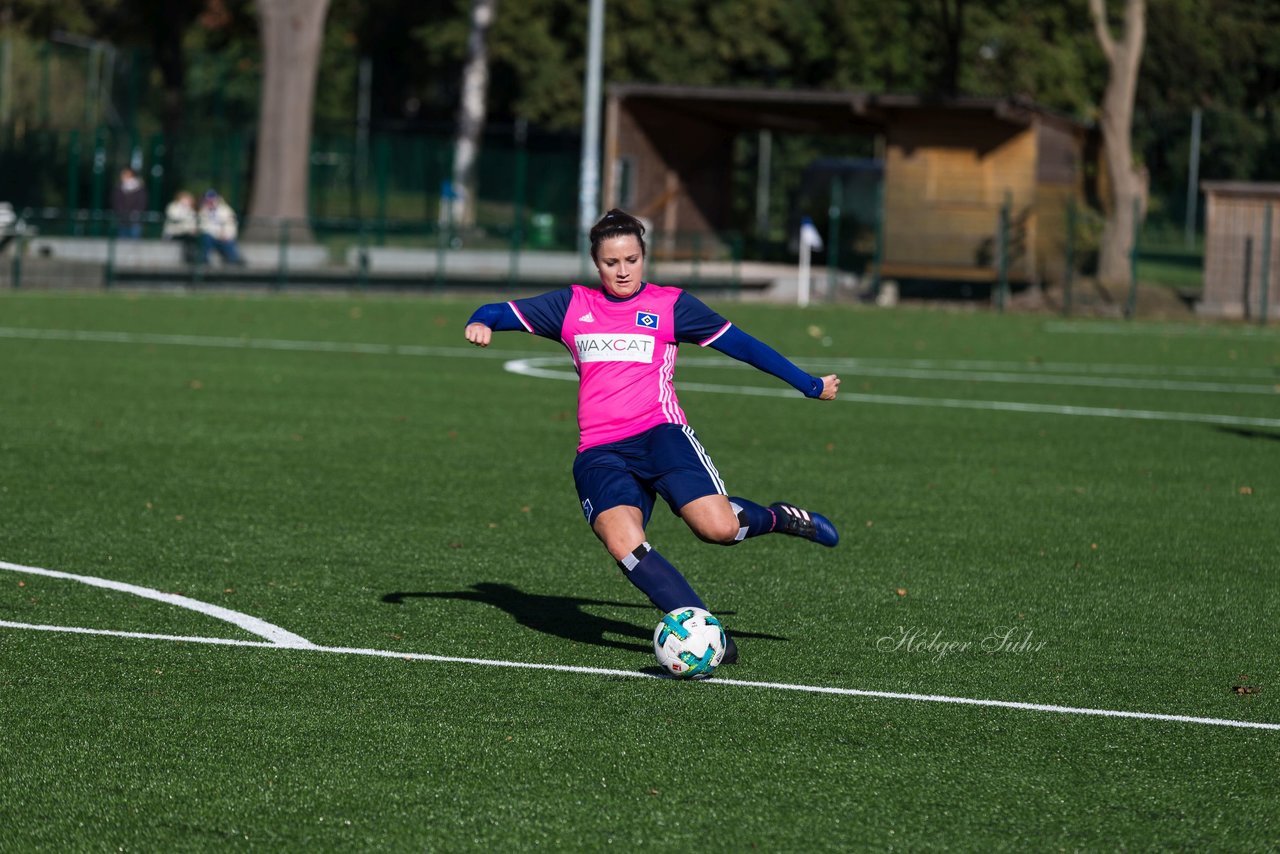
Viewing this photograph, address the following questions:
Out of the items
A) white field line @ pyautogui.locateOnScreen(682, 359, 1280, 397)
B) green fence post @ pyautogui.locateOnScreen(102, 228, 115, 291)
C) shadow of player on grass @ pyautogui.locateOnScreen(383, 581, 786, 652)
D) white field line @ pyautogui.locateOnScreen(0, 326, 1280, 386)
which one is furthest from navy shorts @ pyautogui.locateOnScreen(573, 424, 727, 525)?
green fence post @ pyautogui.locateOnScreen(102, 228, 115, 291)

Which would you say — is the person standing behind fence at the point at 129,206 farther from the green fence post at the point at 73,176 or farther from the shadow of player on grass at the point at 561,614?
the shadow of player on grass at the point at 561,614

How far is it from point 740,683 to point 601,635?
1024mm

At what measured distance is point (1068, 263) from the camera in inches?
1455

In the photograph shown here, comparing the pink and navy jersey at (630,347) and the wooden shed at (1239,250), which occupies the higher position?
the wooden shed at (1239,250)

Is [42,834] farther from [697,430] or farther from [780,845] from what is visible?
[697,430]

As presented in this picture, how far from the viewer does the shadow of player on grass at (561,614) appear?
7797 millimetres

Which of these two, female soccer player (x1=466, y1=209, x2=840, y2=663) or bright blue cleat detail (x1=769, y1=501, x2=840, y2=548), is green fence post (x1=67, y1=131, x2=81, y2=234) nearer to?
female soccer player (x1=466, y1=209, x2=840, y2=663)

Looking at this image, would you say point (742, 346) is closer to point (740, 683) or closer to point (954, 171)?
point (740, 683)

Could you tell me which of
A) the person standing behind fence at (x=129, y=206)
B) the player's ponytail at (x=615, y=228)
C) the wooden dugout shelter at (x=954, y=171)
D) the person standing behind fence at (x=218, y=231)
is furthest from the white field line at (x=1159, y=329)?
the player's ponytail at (x=615, y=228)

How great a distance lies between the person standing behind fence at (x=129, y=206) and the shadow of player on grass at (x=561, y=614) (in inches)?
1205

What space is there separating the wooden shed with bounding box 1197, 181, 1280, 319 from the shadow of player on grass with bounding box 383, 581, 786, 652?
99.0ft

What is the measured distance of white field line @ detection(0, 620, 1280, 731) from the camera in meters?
6.59

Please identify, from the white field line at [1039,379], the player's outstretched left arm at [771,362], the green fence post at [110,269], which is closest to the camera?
the player's outstretched left arm at [771,362]

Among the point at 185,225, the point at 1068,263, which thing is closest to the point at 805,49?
the point at 1068,263
